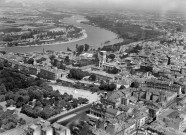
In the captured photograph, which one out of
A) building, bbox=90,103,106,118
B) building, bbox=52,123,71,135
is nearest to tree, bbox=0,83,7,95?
building, bbox=90,103,106,118

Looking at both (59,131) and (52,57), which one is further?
(52,57)

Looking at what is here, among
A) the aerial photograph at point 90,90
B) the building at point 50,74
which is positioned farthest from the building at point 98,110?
the building at point 50,74

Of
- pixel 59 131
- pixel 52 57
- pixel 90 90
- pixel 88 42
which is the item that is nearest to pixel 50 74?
pixel 90 90

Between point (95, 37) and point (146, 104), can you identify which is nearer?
point (146, 104)

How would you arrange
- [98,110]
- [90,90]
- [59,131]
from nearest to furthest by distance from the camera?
[59,131] → [98,110] → [90,90]

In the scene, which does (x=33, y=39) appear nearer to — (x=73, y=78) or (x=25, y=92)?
(x=73, y=78)

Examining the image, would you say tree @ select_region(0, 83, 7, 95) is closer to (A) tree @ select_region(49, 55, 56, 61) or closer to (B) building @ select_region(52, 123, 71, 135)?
(B) building @ select_region(52, 123, 71, 135)

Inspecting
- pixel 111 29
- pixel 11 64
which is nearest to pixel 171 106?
pixel 11 64

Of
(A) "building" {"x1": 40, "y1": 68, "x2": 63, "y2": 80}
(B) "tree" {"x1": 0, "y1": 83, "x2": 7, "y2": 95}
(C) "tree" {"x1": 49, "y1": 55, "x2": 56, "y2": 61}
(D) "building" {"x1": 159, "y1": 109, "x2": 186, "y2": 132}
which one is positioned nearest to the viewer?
(D) "building" {"x1": 159, "y1": 109, "x2": 186, "y2": 132}

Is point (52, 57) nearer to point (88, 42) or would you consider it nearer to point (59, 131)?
point (88, 42)

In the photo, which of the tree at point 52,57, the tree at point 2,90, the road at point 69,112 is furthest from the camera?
the tree at point 52,57

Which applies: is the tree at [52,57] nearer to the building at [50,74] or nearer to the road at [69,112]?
the building at [50,74]
